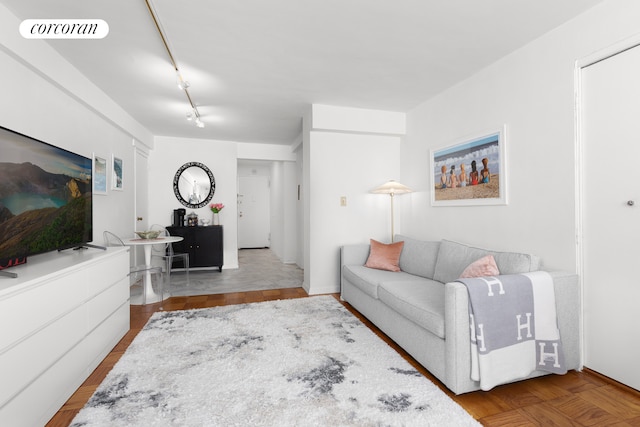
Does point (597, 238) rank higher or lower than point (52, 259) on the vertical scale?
higher

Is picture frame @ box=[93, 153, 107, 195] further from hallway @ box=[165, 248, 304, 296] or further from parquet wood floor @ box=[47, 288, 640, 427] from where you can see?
parquet wood floor @ box=[47, 288, 640, 427]

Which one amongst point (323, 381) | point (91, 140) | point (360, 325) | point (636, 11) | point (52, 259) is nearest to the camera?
point (636, 11)

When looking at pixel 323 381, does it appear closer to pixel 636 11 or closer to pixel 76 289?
pixel 76 289

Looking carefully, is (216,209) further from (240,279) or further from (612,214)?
(612,214)

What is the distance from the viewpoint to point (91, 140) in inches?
134

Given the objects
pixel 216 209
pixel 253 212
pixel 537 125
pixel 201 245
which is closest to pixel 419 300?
pixel 537 125

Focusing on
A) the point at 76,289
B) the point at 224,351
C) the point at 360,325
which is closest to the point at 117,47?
the point at 76,289

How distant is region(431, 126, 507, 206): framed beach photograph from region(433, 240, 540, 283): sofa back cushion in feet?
1.71

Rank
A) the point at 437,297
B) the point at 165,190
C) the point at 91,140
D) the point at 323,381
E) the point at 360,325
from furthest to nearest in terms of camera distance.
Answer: the point at 165,190 < the point at 91,140 < the point at 360,325 < the point at 437,297 < the point at 323,381

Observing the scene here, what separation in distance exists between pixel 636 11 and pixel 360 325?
10.1 ft

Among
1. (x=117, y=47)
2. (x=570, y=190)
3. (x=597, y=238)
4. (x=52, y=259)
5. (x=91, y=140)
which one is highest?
(x=117, y=47)

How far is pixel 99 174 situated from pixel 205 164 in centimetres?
236

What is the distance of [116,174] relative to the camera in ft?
13.3

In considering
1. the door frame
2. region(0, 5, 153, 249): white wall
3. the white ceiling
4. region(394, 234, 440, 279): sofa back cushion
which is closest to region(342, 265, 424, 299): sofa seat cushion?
region(394, 234, 440, 279): sofa back cushion
